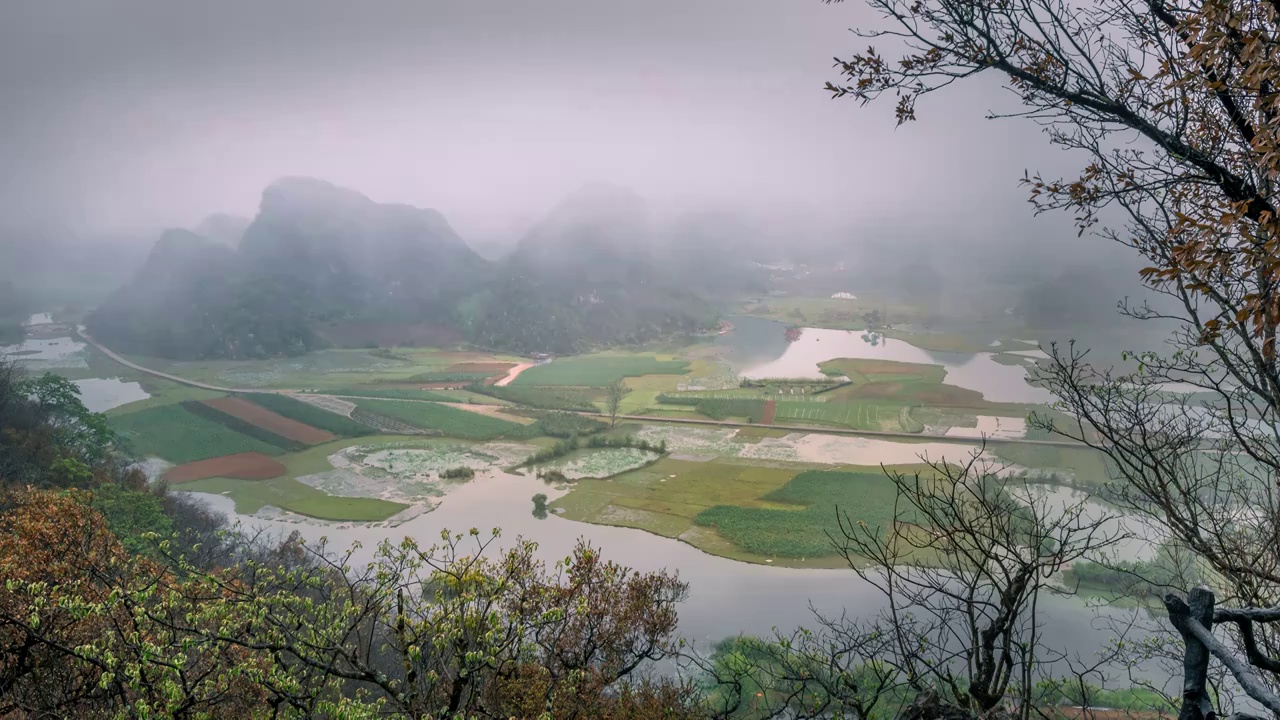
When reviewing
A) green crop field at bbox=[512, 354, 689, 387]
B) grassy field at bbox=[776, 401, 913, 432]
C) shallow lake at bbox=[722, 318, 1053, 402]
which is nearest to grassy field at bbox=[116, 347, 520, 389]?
green crop field at bbox=[512, 354, 689, 387]

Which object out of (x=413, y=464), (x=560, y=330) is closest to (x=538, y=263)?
(x=560, y=330)

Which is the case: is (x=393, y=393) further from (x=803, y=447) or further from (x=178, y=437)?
(x=803, y=447)

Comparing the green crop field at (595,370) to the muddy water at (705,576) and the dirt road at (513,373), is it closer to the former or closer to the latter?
the dirt road at (513,373)

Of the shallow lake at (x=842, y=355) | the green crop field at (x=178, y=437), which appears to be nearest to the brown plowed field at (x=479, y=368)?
the green crop field at (x=178, y=437)

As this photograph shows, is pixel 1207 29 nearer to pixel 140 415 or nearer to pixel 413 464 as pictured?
pixel 413 464

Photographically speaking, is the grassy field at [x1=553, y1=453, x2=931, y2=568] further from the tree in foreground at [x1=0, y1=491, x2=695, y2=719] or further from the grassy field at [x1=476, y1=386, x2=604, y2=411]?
the tree in foreground at [x1=0, y1=491, x2=695, y2=719]

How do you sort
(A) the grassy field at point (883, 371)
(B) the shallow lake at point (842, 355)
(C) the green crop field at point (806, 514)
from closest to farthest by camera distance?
1. (C) the green crop field at point (806, 514)
2. (B) the shallow lake at point (842, 355)
3. (A) the grassy field at point (883, 371)
